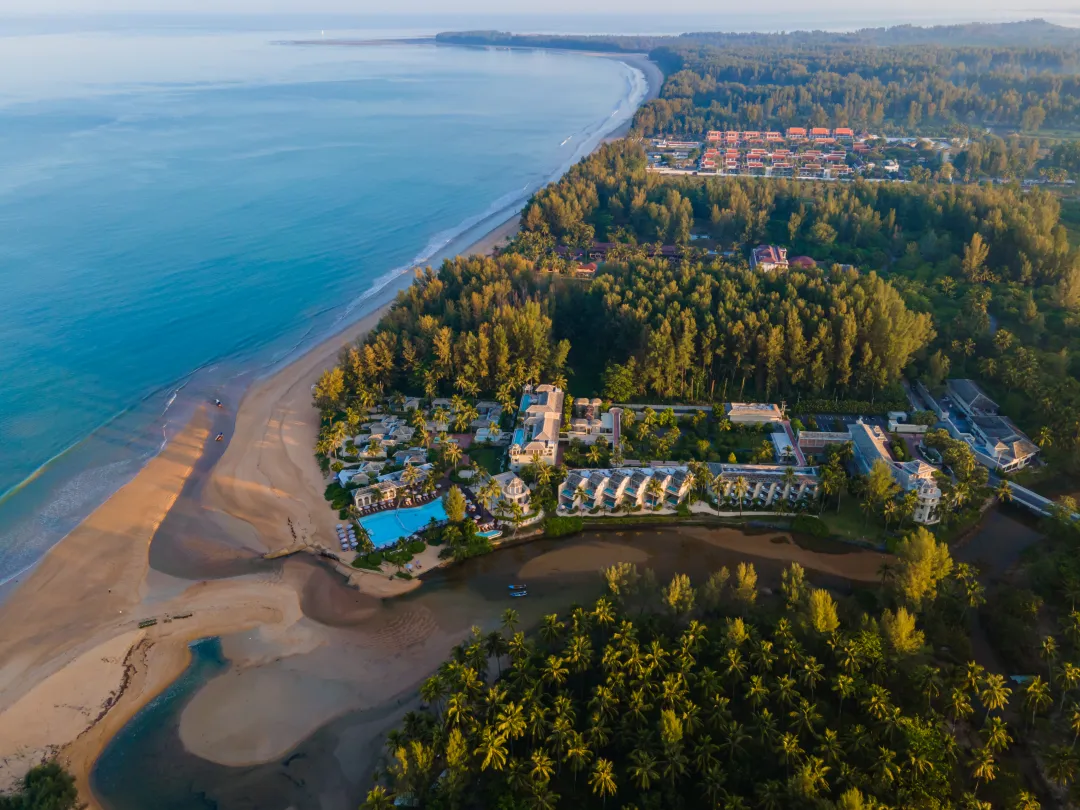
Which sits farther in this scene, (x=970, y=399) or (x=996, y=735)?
(x=970, y=399)

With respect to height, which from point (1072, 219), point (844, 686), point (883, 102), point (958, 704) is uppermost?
point (883, 102)

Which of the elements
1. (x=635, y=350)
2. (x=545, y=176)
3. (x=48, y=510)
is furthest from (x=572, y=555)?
(x=545, y=176)

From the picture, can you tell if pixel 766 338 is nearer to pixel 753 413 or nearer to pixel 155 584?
pixel 753 413

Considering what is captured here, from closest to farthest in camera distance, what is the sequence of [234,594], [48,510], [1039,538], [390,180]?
[234,594]
[1039,538]
[48,510]
[390,180]

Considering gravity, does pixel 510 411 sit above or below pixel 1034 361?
below

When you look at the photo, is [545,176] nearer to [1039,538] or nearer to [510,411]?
[510,411]

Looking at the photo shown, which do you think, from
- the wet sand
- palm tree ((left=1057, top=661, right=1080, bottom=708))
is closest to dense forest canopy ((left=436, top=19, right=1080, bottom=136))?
the wet sand

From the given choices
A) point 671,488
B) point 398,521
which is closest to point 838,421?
point 671,488
